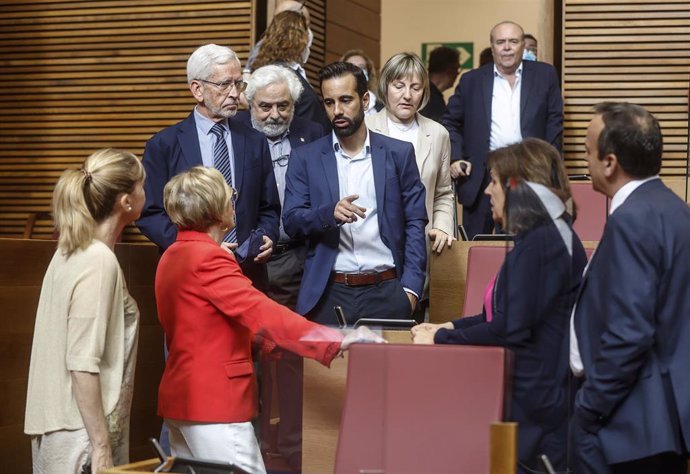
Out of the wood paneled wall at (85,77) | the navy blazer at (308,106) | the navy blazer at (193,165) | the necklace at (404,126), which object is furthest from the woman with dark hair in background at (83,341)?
the wood paneled wall at (85,77)

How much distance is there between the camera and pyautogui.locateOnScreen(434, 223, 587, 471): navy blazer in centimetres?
288

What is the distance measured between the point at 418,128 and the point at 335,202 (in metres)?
1.04

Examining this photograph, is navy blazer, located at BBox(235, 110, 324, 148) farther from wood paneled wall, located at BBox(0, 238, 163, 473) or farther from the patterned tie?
wood paneled wall, located at BBox(0, 238, 163, 473)

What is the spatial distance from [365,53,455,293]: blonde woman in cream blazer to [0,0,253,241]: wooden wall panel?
2.43m

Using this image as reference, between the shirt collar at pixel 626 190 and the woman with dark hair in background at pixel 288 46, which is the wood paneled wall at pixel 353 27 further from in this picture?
the shirt collar at pixel 626 190

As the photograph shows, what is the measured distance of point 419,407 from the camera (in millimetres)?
3012

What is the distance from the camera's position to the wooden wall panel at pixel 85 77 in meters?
8.01

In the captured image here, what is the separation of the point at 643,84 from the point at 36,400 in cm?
507

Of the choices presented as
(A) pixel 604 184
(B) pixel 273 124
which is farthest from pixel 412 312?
(A) pixel 604 184

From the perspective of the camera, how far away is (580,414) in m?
3.17

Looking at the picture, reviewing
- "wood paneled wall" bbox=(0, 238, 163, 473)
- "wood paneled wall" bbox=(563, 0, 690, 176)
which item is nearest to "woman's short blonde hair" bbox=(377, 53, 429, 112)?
"wood paneled wall" bbox=(0, 238, 163, 473)

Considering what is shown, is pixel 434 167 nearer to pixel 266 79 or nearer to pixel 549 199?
pixel 266 79

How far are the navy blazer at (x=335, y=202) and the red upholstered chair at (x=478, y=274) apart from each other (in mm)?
301

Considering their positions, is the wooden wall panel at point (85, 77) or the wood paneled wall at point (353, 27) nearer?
the wooden wall panel at point (85, 77)
